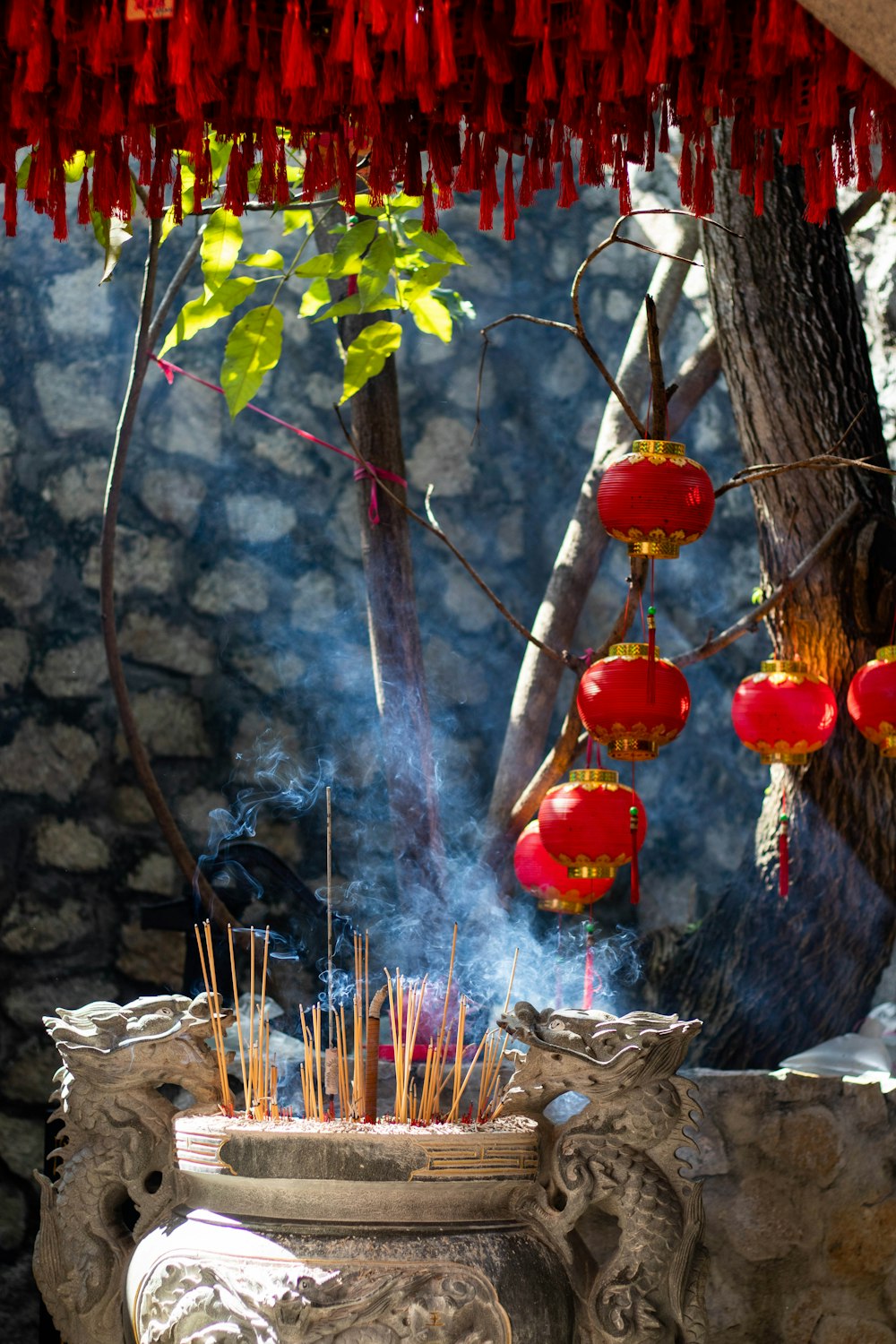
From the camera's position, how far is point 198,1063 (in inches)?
87.3

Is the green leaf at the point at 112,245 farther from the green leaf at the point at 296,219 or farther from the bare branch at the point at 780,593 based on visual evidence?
the bare branch at the point at 780,593

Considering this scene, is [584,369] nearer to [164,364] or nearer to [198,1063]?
[164,364]

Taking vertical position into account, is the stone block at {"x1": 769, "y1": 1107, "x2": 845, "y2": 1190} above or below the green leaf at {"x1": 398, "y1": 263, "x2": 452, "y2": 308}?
below

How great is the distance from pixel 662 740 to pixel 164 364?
1576 mm

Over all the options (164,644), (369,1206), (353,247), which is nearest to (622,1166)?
(369,1206)

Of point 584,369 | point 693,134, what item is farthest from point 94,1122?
point 584,369

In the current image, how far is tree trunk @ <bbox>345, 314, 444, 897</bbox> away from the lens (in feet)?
11.6

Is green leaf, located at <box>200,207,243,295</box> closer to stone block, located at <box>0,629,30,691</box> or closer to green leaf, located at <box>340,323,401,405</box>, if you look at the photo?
green leaf, located at <box>340,323,401,405</box>

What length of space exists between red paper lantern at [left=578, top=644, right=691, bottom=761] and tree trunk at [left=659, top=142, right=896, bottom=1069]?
583 millimetres

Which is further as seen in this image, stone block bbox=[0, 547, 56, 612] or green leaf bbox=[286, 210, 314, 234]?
stone block bbox=[0, 547, 56, 612]

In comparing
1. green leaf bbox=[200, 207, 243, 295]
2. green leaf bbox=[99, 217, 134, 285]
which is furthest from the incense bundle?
green leaf bbox=[200, 207, 243, 295]

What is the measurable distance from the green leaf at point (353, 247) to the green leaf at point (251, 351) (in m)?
0.17

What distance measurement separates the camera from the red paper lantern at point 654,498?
2.86 meters

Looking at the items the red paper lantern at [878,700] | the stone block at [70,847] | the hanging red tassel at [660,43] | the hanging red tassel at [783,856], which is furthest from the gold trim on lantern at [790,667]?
the stone block at [70,847]
